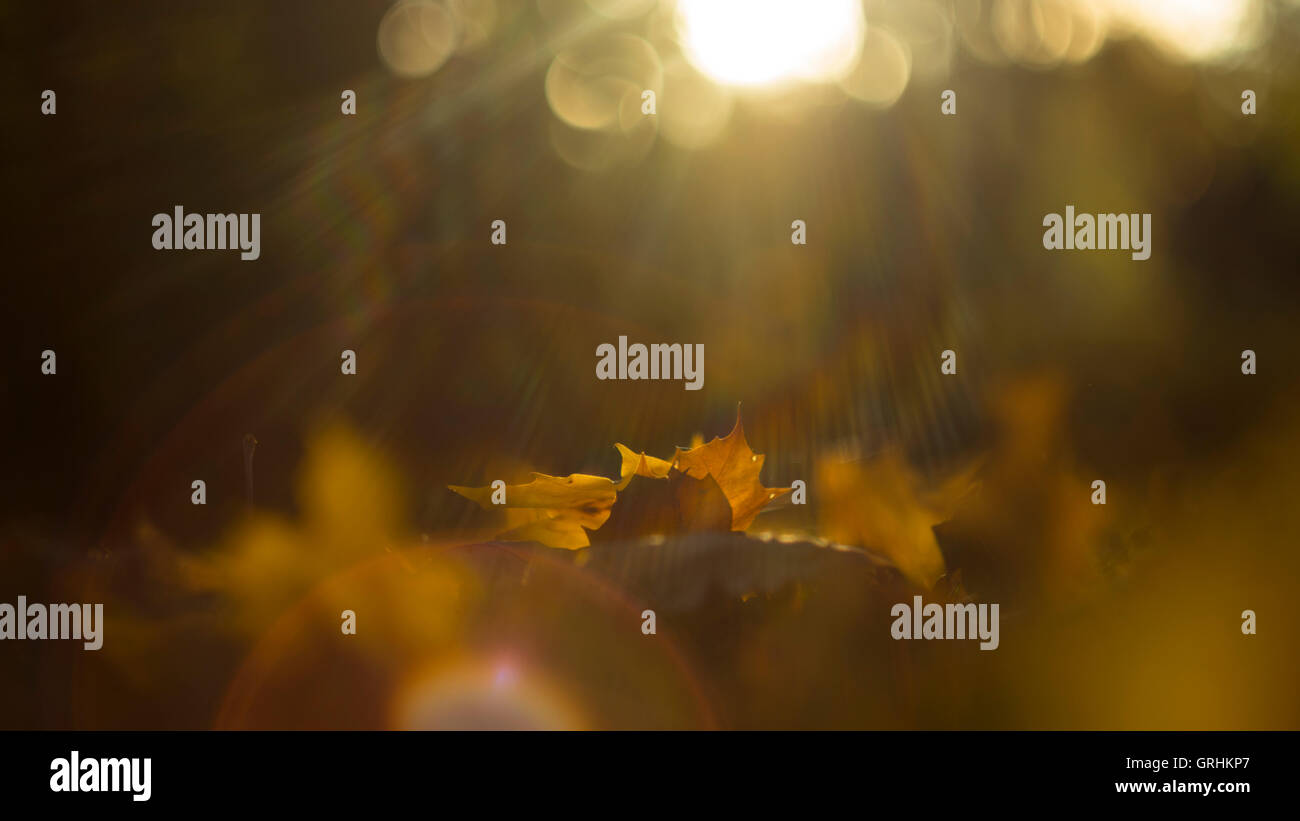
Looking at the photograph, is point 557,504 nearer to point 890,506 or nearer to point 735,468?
point 735,468

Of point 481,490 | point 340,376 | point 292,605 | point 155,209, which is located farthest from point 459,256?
point 292,605

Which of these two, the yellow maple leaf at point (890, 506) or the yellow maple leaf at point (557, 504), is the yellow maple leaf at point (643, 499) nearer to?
the yellow maple leaf at point (557, 504)

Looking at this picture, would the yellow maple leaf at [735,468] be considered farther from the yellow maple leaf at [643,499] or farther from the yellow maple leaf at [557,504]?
the yellow maple leaf at [557,504]

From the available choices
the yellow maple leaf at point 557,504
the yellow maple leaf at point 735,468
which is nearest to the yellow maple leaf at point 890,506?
the yellow maple leaf at point 735,468

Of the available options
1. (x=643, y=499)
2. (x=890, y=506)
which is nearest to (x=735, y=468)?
(x=643, y=499)

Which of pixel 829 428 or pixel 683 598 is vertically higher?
pixel 829 428

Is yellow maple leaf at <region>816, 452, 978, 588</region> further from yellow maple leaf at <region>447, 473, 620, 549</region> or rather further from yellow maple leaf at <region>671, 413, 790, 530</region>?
yellow maple leaf at <region>447, 473, 620, 549</region>

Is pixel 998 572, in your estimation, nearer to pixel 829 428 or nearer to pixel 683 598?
pixel 829 428

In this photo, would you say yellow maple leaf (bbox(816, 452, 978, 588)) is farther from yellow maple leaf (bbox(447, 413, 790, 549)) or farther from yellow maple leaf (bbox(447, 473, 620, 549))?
yellow maple leaf (bbox(447, 473, 620, 549))

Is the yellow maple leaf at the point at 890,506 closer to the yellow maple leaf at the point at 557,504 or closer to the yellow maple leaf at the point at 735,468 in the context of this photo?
the yellow maple leaf at the point at 735,468

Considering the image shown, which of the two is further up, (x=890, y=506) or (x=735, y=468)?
(x=735, y=468)

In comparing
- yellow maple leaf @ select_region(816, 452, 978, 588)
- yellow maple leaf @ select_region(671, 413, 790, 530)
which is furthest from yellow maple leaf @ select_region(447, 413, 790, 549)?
yellow maple leaf @ select_region(816, 452, 978, 588)
